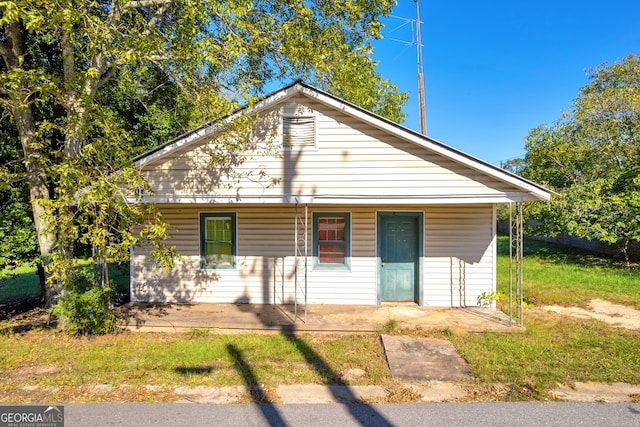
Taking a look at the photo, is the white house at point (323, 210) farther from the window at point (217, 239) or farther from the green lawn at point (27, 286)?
the green lawn at point (27, 286)

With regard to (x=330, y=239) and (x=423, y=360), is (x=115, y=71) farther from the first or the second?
(x=423, y=360)

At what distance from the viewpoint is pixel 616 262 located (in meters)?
14.3

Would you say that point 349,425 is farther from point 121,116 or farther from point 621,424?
point 121,116

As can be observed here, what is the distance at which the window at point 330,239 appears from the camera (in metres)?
8.15

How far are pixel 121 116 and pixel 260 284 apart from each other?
584 centimetres

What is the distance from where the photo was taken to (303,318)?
23.1 ft

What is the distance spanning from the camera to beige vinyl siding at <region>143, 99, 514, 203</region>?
7.21 metres

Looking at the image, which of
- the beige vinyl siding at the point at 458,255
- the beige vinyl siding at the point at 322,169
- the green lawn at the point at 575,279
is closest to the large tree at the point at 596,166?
the green lawn at the point at 575,279

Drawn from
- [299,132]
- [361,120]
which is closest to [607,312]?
[361,120]

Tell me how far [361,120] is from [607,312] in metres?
6.89

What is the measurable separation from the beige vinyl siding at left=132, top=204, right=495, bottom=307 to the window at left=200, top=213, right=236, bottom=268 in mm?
134

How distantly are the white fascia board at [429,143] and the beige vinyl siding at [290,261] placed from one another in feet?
3.94

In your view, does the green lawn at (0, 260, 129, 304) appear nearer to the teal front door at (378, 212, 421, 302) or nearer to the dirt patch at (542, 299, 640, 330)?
the teal front door at (378, 212, 421, 302)

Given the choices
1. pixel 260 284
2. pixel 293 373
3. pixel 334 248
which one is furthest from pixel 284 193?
pixel 293 373
